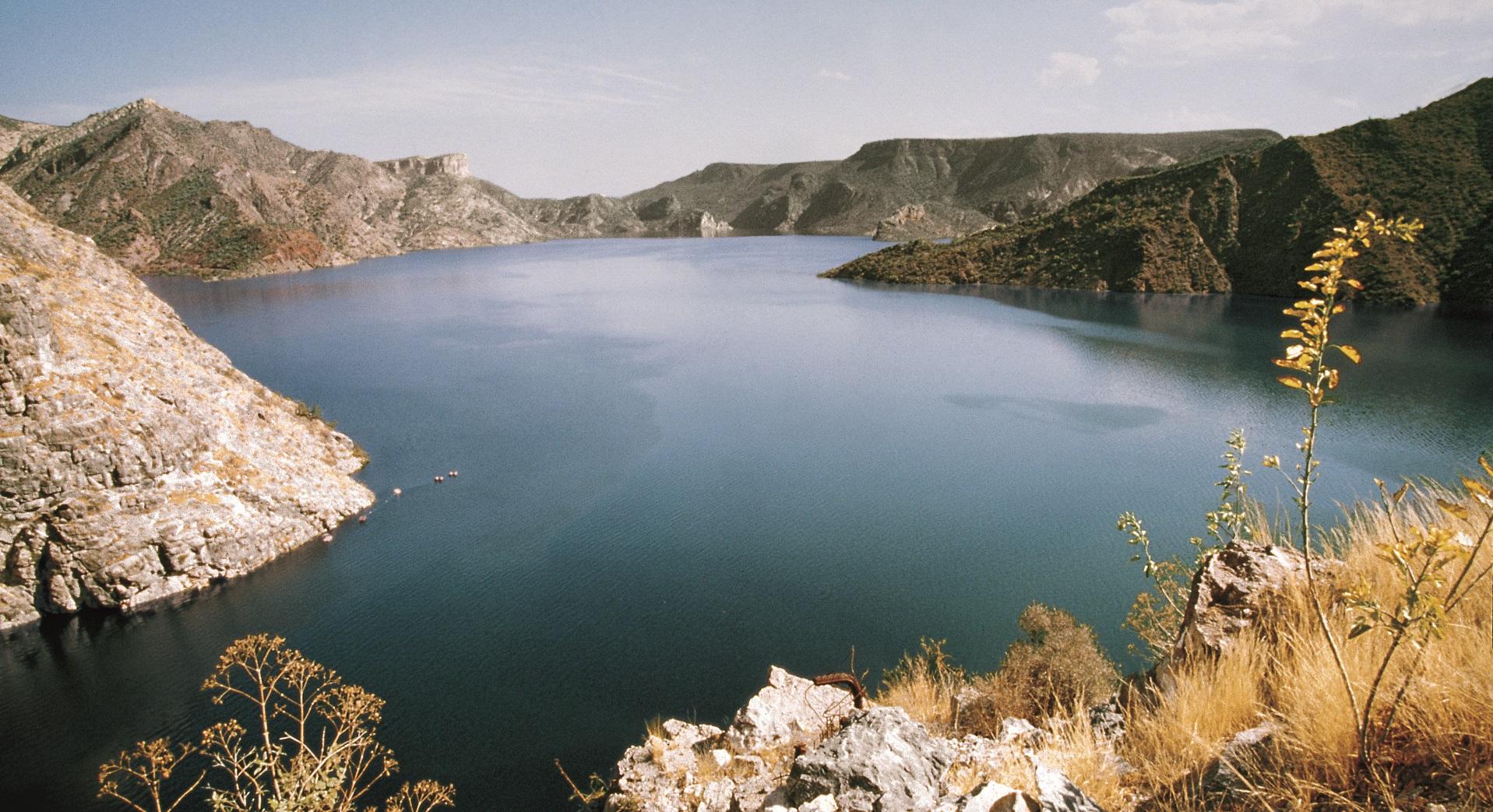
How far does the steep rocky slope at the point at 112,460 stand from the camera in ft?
71.7

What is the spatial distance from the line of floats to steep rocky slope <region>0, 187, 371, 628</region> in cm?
54

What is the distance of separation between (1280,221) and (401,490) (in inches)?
4093

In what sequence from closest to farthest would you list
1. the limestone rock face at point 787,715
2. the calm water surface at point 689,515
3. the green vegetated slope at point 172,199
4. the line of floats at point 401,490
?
the limestone rock face at point 787,715
the calm water surface at point 689,515
the line of floats at point 401,490
the green vegetated slope at point 172,199

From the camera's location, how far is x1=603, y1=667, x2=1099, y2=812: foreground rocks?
6230 millimetres

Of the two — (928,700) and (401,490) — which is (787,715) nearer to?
(928,700)

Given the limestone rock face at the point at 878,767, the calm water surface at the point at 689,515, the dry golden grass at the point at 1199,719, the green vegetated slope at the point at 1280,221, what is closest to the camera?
the dry golden grass at the point at 1199,719

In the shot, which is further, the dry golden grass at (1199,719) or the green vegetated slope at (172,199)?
the green vegetated slope at (172,199)

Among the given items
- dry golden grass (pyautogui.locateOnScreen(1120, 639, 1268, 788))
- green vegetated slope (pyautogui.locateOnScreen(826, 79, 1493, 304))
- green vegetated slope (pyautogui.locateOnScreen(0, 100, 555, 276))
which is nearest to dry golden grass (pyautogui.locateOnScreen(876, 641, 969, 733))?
dry golden grass (pyautogui.locateOnScreen(1120, 639, 1268, 788))

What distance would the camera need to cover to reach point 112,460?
2300cm

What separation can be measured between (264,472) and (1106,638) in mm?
30852

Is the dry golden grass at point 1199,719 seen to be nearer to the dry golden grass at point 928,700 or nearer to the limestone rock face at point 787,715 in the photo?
the dry golden grass at point 928,700

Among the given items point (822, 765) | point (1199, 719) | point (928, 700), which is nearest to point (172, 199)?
point (928, 700)

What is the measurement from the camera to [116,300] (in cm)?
2852

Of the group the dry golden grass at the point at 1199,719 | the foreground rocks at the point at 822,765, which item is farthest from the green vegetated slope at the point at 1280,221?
the dry golden grass at the point at 1199,719
